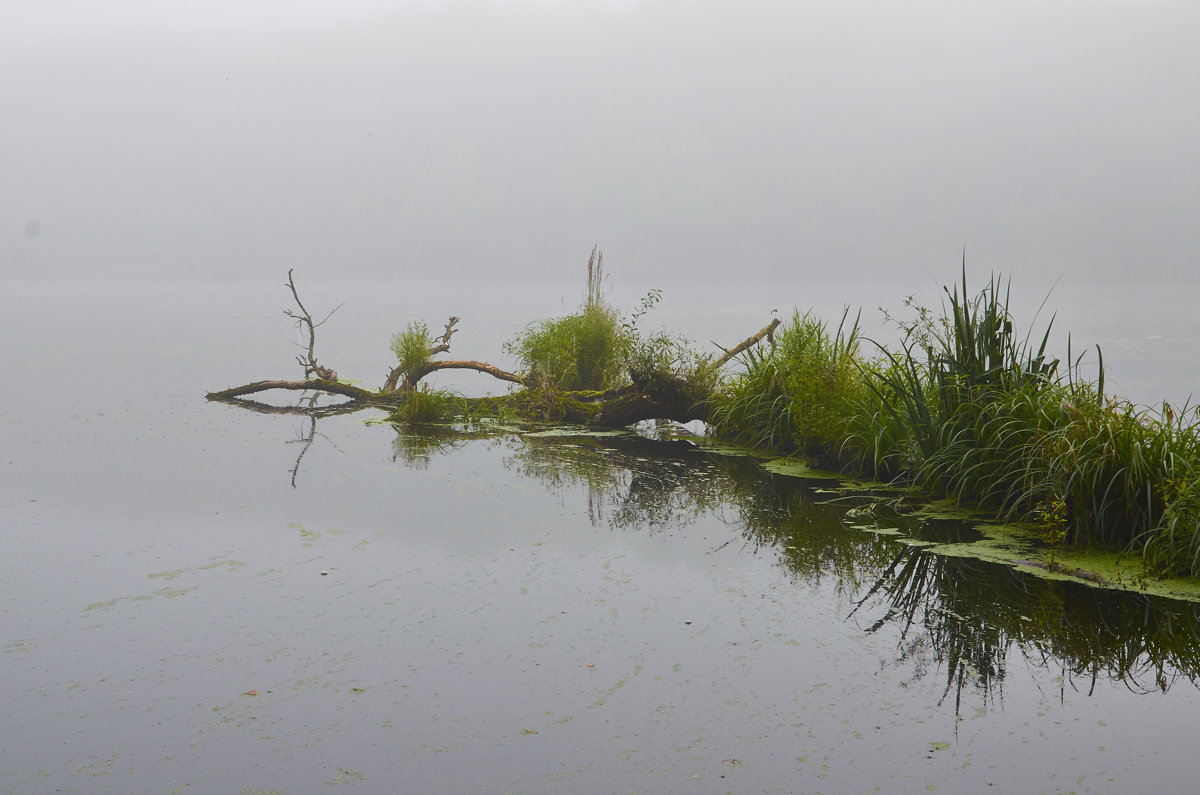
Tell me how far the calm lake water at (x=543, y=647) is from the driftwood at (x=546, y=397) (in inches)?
93.3

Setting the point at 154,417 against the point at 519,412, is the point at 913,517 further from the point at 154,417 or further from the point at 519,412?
the point at 154,417

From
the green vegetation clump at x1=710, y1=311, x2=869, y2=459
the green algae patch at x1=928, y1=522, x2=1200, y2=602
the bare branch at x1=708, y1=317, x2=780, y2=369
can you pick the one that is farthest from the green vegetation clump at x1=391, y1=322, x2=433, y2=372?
the green algae patch at x1=928, y1=522, x2=1200, y2=602

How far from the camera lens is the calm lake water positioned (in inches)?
123

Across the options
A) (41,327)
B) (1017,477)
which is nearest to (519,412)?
(1017,477)

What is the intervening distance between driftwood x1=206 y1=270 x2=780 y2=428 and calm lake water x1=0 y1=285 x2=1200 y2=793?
237 cm

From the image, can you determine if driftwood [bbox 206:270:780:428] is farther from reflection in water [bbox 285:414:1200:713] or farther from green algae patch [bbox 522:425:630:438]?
reflection in water [bbox 285:414:1200:713]

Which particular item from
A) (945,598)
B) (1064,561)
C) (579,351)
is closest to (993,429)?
(1064,561)

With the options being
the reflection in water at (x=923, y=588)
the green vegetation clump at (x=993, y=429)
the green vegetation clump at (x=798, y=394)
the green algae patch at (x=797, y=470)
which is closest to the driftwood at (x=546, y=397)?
the green vegetation clump at (x=798, y=394)

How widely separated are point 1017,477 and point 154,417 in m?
9.86

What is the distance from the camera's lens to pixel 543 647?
4.14 meters

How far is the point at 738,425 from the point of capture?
9.62m

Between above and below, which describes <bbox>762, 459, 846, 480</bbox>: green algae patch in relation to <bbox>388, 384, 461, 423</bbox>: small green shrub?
below

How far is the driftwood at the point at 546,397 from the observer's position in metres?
10.1

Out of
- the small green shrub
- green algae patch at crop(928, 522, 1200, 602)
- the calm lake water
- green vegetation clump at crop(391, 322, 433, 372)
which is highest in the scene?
green vegetation clump at crop(391, 322, 433, 372)
